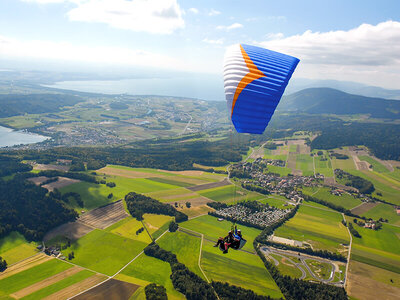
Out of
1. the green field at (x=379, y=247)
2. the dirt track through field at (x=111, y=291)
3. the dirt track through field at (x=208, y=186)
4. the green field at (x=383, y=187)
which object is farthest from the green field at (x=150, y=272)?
the green field at (x=383, y=187)

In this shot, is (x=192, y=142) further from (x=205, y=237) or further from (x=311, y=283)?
(x=311, y=283)

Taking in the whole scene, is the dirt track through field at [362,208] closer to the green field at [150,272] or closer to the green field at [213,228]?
the green field at [213,228]

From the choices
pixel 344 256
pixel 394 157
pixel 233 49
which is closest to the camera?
pixel 233 49

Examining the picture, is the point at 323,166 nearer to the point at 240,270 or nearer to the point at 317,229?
the point at 317,229

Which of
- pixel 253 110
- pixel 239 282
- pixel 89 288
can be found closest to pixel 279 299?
pixel 239 282

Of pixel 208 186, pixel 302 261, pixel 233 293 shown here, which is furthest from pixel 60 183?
pixel 302 261

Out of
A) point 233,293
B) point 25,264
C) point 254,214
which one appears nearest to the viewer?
point 233,293
